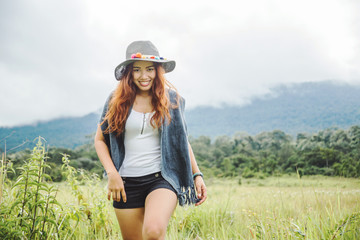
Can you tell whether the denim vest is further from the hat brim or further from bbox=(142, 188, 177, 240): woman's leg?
the hat brim

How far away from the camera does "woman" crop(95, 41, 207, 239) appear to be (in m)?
2.07

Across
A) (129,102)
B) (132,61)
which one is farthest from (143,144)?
(132,61)

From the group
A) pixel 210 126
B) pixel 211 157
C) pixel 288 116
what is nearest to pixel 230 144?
pixel 211 157

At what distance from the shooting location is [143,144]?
7.13ft

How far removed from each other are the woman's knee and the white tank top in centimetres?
47

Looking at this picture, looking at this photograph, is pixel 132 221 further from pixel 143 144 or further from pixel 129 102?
pixel 129 102

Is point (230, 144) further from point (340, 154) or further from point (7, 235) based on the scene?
point (7, 235)

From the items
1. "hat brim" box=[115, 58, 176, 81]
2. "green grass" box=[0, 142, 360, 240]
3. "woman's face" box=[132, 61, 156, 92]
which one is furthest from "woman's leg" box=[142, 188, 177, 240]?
"hat brim" box=[115, 58, 176, 81]

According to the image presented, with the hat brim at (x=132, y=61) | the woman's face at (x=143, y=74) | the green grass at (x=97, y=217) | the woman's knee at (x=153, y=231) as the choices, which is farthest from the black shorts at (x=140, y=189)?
the hat brim at (x=132, y=61)

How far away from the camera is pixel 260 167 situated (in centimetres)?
2538

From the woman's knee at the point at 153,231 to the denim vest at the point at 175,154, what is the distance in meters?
0.41

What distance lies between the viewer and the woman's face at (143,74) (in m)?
2.26

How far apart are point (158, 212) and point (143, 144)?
563 millimetres

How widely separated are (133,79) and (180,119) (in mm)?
499
